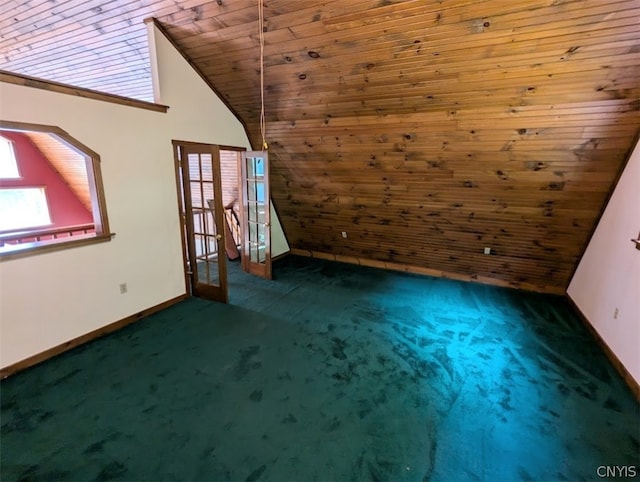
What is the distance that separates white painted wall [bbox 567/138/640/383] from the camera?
8.54 feet

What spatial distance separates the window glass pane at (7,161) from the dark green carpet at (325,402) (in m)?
4.67

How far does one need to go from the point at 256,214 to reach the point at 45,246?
2.53 metres

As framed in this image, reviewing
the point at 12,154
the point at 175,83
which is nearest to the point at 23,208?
the point at 12,154

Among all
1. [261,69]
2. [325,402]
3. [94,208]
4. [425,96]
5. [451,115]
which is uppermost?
[261,69]

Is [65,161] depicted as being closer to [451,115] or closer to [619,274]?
[451,115]

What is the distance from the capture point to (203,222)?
4.07 meters

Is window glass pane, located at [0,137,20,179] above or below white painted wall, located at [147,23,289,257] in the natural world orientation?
below

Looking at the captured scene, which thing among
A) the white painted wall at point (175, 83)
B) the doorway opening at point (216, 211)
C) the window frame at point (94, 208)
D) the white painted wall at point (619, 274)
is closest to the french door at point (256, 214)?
the doorway opening at point (216, 211)

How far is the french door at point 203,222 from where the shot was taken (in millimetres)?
3748

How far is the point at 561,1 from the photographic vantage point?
204 cm

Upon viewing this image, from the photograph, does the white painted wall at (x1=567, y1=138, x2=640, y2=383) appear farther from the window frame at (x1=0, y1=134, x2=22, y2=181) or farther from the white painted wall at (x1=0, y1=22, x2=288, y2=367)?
the window frame at (x1=0, y1=134, x2=22, y2=181)

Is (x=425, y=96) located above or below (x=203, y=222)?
above

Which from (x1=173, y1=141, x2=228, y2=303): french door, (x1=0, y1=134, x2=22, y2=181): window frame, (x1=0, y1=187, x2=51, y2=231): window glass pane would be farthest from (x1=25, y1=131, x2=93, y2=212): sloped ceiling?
(x1=173, y1=141, x2=228, y2=303): french door

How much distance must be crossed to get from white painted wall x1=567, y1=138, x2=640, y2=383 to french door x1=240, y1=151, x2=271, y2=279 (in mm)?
3774
